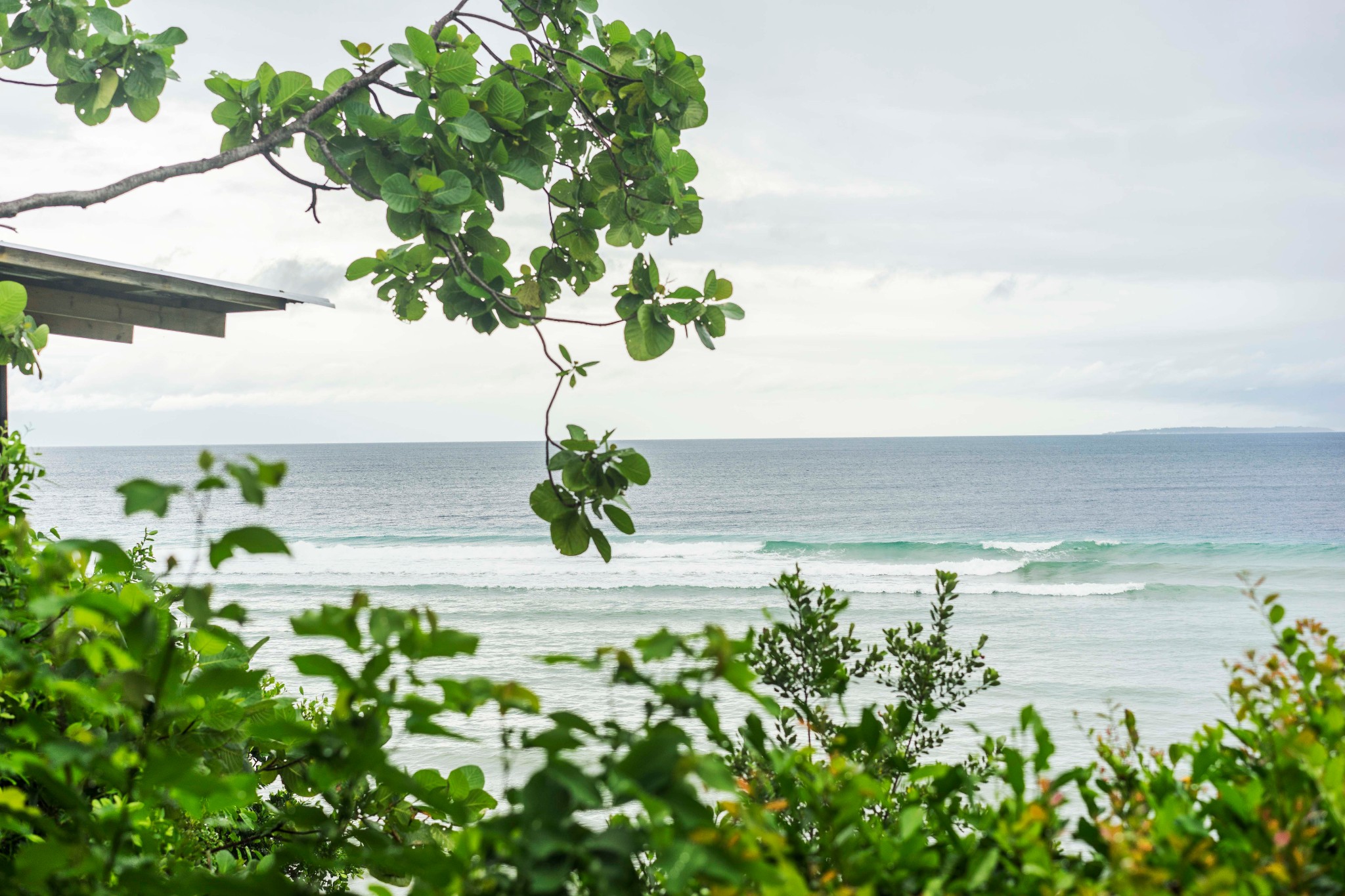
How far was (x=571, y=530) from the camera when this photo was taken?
1.68 m

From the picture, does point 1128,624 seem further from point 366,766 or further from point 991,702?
point 366,766

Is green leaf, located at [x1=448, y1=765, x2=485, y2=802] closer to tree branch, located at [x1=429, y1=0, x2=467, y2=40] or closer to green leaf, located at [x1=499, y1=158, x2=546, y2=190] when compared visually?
green leaf, located at [x1=499, y1=158, x2=546, y2=190]

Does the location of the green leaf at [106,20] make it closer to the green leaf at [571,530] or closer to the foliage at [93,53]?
the foliage at [93,53]

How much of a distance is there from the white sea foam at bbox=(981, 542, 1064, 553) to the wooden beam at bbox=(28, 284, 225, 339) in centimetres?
2440

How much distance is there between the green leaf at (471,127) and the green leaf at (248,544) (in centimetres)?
135

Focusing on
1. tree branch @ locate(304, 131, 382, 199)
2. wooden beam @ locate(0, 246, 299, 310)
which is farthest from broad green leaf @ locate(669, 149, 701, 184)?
wooden beam @ locate(0, 246, 299, 310)

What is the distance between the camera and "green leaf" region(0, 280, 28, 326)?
192cm

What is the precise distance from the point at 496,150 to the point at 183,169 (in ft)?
3.29

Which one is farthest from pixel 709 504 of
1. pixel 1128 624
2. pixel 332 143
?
pixel 332 143

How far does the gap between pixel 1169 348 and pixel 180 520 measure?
8723 centimetres

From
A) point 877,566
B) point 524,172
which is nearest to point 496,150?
point 524,172

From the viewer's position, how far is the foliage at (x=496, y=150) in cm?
179

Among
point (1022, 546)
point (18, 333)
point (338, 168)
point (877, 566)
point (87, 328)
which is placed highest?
point (338, 168)

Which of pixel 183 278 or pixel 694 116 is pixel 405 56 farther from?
pixel 183 278
